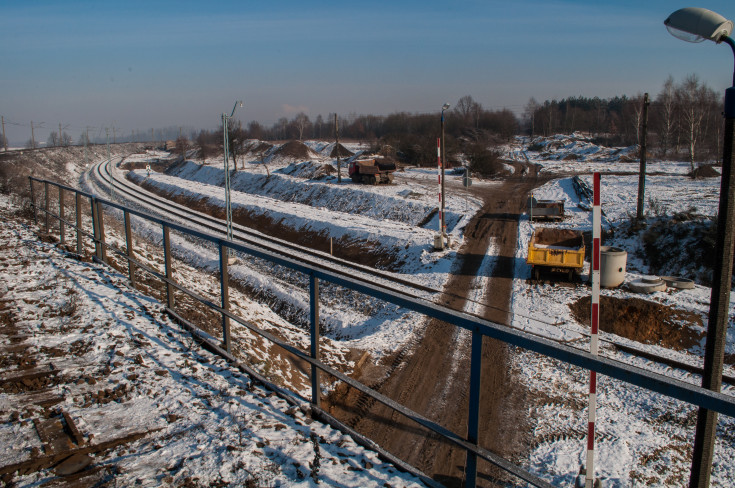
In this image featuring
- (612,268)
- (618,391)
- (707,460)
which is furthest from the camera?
(612,268)

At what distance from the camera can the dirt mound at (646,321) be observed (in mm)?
13133

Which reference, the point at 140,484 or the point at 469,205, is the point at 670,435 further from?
the point at 469,205

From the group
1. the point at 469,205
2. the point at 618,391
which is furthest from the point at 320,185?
the point at 618,391

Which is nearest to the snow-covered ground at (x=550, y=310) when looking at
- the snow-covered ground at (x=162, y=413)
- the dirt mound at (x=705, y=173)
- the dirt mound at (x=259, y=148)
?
the dirt mound at (x=705, y=173)

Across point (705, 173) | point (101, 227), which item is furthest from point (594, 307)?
point (705, 173)

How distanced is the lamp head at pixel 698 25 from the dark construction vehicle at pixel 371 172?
3384 centimetres

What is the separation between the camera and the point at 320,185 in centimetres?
4003

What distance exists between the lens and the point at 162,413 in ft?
13.8

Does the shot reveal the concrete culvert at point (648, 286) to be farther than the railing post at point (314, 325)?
Yes

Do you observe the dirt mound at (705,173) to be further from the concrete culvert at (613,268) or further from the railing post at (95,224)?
the railing post at (95,224)

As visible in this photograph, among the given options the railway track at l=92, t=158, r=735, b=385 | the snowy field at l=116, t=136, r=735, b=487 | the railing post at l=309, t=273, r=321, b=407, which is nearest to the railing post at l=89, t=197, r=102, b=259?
the snowy field at l=116, t=136, r=735, b=487

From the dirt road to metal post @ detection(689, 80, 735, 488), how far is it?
109 inches

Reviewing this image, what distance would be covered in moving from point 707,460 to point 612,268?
39.1 feet

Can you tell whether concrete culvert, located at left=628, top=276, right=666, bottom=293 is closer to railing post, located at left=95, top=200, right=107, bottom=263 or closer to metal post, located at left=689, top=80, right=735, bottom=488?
metal post, located at left=689, top=80, right=735, bottom=488
